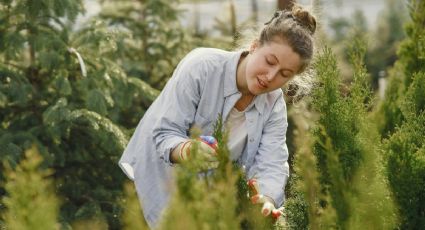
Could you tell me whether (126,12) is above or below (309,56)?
below

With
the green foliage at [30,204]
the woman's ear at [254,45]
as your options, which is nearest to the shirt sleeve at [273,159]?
the woman's ear at [254,45]

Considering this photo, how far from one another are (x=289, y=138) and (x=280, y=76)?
3.40m

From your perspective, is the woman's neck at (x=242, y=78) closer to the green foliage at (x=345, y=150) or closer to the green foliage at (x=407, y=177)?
the green foliage at (x=345, y=150)

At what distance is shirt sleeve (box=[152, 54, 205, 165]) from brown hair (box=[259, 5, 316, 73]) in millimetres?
322

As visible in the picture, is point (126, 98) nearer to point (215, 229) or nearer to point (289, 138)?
point (289, 138)

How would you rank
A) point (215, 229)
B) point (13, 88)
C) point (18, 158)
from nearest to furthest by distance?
point (215, 229), point (18, 158), point (13, 88)

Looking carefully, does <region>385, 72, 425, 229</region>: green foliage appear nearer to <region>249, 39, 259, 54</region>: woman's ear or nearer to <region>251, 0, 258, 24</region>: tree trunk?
<region>249, 39, 259, 54</region>: woman's ear

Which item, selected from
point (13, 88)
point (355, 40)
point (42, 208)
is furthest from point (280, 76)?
point (13, 88)

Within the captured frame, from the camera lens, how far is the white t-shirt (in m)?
3.15

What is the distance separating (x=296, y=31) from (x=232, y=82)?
0.36 m

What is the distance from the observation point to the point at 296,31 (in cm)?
301

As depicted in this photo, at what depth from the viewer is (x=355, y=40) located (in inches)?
A: 118

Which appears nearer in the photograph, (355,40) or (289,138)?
(355,40)

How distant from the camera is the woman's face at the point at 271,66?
2914 millimetres
